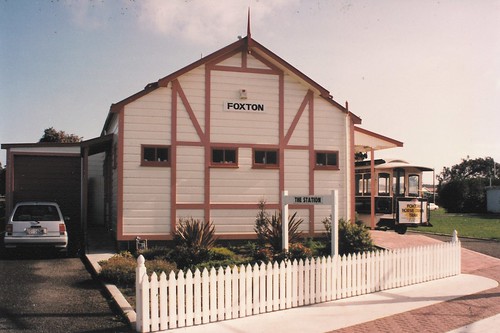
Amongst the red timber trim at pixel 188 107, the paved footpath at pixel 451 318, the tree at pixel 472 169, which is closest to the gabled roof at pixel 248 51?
the red timber trim at pixel 188 107

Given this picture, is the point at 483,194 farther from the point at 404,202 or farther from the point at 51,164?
the point at 51,164

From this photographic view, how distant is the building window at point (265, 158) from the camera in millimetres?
15359

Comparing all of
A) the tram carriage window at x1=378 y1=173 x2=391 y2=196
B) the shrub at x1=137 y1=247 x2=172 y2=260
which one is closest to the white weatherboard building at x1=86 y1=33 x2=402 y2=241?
the shrub at x1=137 y1=247 x2=172 y2=260

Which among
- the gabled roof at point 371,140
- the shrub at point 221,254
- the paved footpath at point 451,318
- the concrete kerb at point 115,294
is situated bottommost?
the paved footpath at point 451,318

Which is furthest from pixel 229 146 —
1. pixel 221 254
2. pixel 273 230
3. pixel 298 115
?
pixel 221 254

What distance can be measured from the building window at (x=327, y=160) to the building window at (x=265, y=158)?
1.47 metres

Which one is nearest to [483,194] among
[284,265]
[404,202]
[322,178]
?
[404,202]

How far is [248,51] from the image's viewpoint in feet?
50.2

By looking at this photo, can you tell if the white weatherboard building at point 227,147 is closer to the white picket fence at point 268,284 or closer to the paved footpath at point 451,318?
the white picket fence at point 268,284

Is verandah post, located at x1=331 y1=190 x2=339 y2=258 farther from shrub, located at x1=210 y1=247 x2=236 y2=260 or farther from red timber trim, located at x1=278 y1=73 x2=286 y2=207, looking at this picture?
red timber trim, located at x1=278 y1=73 x2=286 y2=207

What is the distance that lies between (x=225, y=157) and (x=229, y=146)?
1.19ft

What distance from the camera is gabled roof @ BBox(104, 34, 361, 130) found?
1436cm

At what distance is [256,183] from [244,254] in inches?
100

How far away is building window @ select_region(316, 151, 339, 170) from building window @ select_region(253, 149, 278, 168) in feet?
4.82
